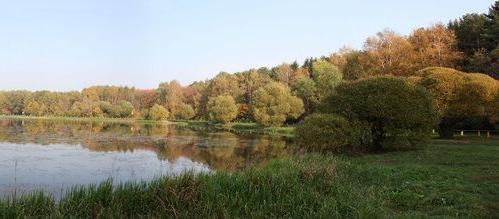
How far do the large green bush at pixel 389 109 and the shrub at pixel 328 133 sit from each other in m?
1.40

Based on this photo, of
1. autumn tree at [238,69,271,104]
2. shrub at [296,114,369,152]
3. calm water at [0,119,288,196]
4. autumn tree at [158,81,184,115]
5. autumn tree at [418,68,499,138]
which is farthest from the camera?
autumn tree at [158,81,184,115]

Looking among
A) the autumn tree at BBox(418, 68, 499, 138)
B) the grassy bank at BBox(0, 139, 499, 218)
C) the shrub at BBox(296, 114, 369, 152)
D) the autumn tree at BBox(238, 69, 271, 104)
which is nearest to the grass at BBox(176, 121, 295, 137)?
the autumn tree at BBox(238, 69, 271, 104)

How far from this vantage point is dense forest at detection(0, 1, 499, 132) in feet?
102

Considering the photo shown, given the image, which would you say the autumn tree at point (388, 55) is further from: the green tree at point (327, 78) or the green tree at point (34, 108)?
the green tree at point (34, 108)

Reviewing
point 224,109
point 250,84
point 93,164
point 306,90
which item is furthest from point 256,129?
point 93,164

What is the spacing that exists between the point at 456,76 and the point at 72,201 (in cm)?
2845

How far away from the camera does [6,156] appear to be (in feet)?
77.2

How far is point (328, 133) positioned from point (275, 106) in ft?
134

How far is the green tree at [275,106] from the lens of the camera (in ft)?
207

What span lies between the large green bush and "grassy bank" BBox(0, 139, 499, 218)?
1030cm

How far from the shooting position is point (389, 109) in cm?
2397

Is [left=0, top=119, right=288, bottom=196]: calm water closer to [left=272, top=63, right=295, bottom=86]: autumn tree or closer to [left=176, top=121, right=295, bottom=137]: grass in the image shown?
[left=176, top=121, right=295, bottom=137]: grass

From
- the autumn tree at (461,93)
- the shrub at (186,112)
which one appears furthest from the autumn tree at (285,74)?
the autumn tree at (461,93)

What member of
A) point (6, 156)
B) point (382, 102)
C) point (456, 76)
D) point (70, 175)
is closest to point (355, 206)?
point (70, 175)
